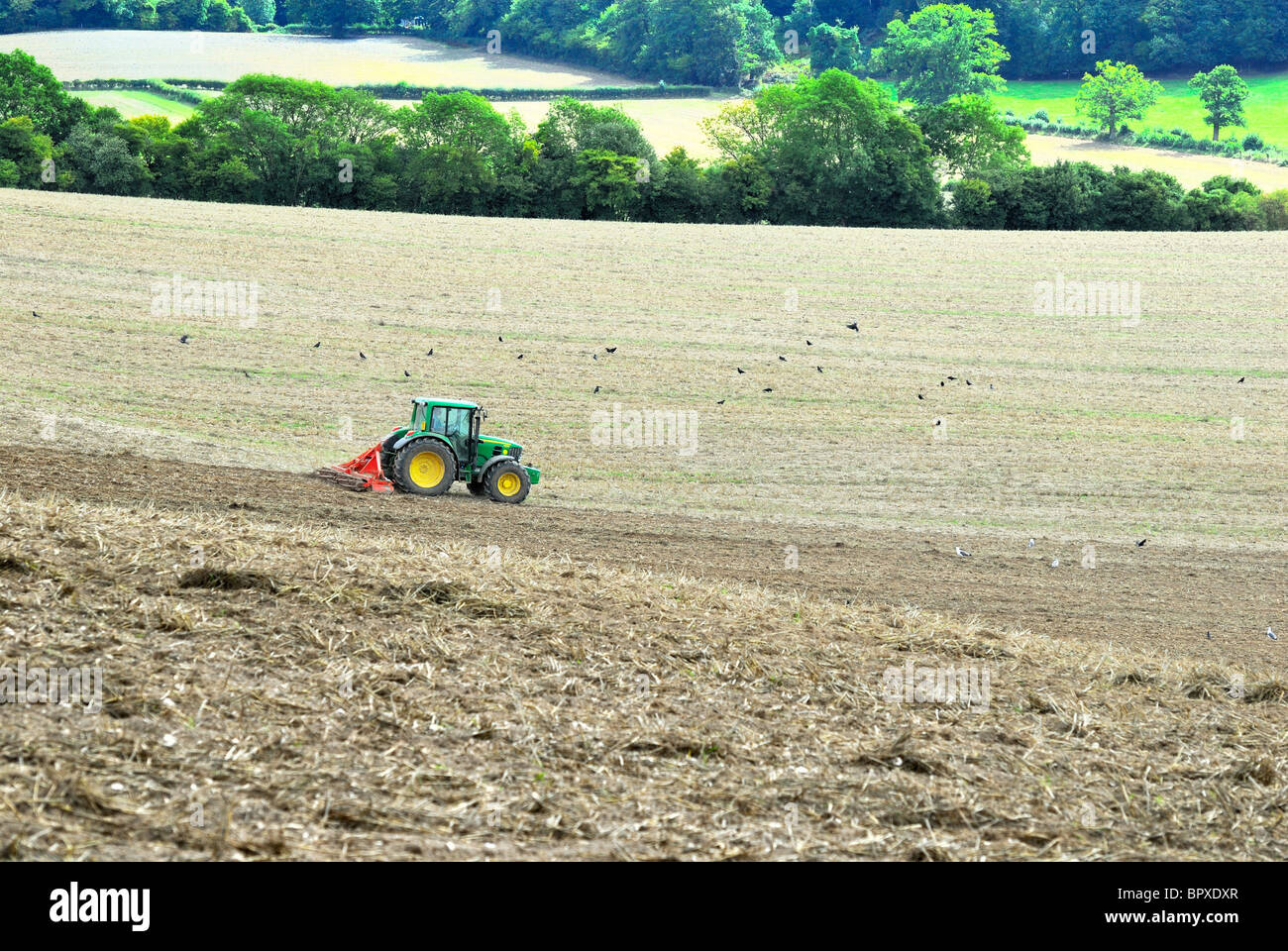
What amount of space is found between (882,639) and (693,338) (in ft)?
68.0

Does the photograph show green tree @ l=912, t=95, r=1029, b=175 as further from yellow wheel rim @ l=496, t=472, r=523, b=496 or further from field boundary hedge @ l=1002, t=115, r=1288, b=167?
yellow wheel rim @ l=496, t=472, r=523, b=496

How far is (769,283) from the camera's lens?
37.8 metres

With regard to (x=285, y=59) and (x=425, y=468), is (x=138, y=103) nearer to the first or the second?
(x=285, y=59)

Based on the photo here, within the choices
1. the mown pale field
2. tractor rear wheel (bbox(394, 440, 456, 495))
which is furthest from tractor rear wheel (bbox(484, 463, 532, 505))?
the mown pale field

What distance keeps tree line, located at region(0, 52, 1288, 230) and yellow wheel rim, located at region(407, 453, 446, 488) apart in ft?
127

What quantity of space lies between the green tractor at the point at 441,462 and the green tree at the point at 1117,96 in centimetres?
7731

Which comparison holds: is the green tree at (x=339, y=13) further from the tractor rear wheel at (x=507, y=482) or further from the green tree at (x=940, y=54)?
the tractor rear wheel at (x=507, y=482)

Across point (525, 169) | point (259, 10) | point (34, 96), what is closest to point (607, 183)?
point (525, 169)

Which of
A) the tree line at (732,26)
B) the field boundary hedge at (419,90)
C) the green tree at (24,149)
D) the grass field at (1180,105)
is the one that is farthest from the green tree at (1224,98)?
the green tree at (24,149)

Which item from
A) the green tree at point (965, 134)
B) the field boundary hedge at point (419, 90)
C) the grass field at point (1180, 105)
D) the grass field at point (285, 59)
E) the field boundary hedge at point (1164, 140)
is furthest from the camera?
the grass field at point (1180, 105)

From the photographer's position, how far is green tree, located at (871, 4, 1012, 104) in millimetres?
87312

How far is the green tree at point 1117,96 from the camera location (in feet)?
271

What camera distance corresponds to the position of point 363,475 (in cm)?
1667
